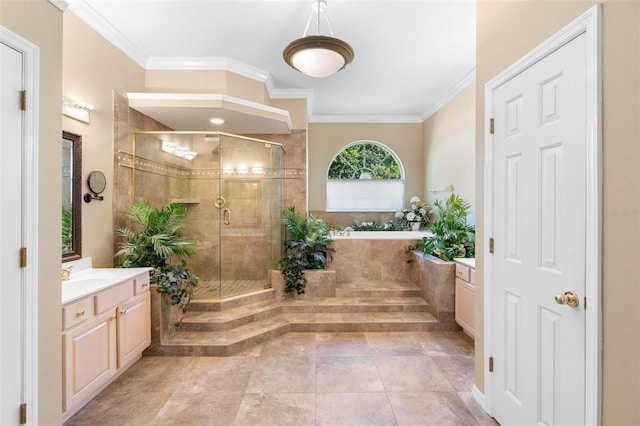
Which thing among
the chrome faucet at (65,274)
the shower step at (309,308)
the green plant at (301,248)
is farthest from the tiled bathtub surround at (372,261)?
the chrome faucet at (65,274)

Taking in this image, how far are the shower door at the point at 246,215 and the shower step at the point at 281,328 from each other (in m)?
0.65

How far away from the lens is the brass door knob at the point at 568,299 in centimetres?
128

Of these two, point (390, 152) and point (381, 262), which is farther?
point (390, 152)

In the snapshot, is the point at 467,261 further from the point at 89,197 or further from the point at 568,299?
the point at 89,197

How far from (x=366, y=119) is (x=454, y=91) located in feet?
6.05

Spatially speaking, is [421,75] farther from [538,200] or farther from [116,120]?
[116,120]

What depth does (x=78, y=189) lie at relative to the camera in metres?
2.56

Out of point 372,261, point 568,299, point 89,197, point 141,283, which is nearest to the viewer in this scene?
point 568,299

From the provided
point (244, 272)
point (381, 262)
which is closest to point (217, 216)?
point (244, 272)

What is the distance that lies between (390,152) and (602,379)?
5.37 meters

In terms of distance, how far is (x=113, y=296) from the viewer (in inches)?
85.7

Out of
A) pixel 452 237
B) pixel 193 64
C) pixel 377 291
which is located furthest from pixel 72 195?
pixel 452 237

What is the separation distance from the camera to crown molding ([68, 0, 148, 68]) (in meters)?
2.54

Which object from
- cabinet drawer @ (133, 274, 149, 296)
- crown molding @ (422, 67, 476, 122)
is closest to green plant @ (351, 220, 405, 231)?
crown molding @ (422, 67, 476, 122)
